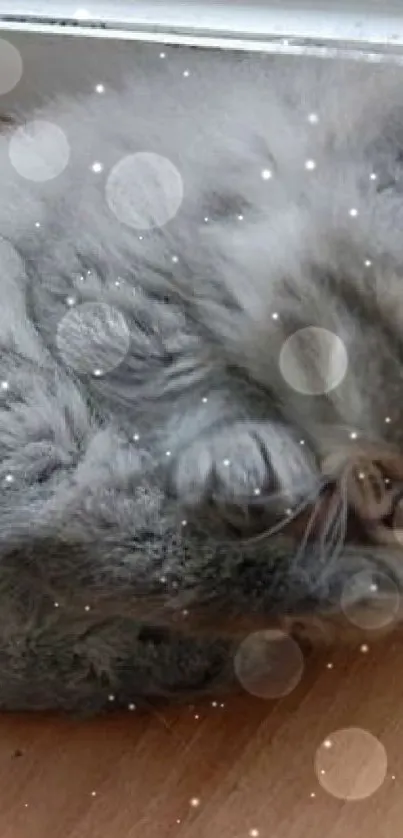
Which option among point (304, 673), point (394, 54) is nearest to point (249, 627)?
point (304, 673)

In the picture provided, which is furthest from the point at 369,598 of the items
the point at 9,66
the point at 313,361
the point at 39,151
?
the point at 9,66

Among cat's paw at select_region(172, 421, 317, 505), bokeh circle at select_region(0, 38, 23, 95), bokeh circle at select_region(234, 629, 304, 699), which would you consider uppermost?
bokeh circle at select_region(0, 38, 23, 95)

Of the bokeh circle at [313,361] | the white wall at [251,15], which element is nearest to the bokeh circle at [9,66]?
the white wall at [251,15]

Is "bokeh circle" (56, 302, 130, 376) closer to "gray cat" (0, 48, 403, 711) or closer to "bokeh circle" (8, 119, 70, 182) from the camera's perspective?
"gray cat" (0, 48, 403, 711)

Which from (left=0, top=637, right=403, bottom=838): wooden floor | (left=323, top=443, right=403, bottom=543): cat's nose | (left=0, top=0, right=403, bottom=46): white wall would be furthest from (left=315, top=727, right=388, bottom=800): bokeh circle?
(left=0, top=0, right=403, bottom=46): white wall

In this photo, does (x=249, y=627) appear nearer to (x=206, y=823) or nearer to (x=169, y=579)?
(x=169, y=579)

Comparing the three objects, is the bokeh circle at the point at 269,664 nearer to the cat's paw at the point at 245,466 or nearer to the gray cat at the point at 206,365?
the gray cat at the point at 206,365
